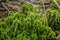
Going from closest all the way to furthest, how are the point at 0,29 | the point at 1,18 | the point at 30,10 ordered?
the point at 0,29, the point at 30,10, the point at 1,18

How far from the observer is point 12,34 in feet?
11.7

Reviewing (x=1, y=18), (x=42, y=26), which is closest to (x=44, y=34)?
(x=42, y=26)

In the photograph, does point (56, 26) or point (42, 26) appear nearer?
point (42, 26)

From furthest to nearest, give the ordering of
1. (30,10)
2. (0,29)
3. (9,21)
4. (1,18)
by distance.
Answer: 1. (1,18)
2. (30,10)
3. (9,21)
4. (0,29)

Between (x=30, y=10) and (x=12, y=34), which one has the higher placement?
(x=30, y=10)

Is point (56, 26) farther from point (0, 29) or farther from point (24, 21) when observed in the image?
point (0, 29)

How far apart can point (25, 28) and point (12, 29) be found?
247 millimetres

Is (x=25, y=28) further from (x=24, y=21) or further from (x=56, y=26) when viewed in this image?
(x=56, y=26)

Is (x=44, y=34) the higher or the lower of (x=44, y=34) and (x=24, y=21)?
the lower

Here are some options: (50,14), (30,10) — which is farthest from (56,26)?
(30,10)

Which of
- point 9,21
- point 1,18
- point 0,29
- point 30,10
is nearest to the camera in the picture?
point 0,29

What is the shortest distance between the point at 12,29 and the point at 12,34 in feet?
0.34

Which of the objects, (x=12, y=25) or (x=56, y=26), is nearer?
(x=12, y=25)

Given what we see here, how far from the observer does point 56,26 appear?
428 cm
